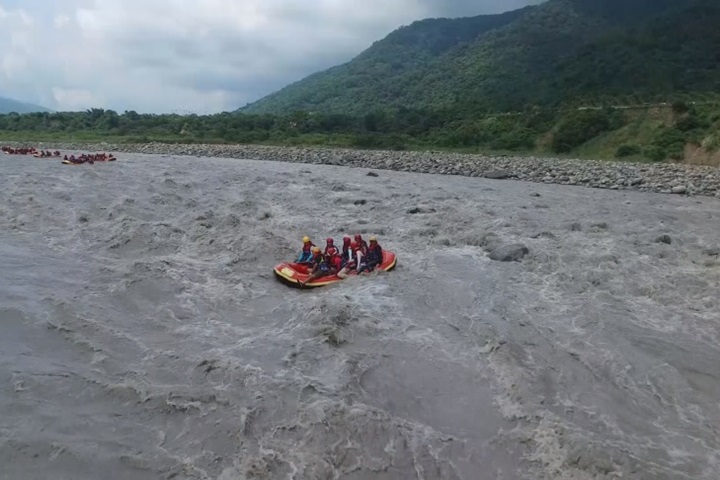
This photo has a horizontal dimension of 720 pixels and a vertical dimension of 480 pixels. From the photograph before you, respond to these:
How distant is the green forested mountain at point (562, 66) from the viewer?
184 ft

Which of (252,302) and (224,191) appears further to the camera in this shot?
(224,191)

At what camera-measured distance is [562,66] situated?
69562 millimetres

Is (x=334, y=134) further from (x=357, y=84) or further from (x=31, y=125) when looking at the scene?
(x=357, y=84)

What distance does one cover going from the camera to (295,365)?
9359 millimetres

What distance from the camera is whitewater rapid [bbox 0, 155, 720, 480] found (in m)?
7.11

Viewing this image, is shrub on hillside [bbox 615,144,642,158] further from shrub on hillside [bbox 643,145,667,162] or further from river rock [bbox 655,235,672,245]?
river rock [bbox 655,235,672,245]

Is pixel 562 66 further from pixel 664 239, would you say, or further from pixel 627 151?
pixel 664 239

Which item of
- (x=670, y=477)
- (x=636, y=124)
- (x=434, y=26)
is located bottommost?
(x=670, y=477)

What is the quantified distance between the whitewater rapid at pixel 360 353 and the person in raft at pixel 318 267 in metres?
0.49

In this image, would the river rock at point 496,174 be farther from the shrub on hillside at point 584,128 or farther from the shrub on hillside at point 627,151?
the shrub on hillside at point 584,128

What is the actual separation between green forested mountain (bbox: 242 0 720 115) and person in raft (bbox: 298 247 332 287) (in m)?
41.6

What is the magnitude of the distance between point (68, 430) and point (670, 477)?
7065mm

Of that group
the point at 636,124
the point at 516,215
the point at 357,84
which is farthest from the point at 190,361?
the point at 357,84

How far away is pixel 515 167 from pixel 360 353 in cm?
2554
